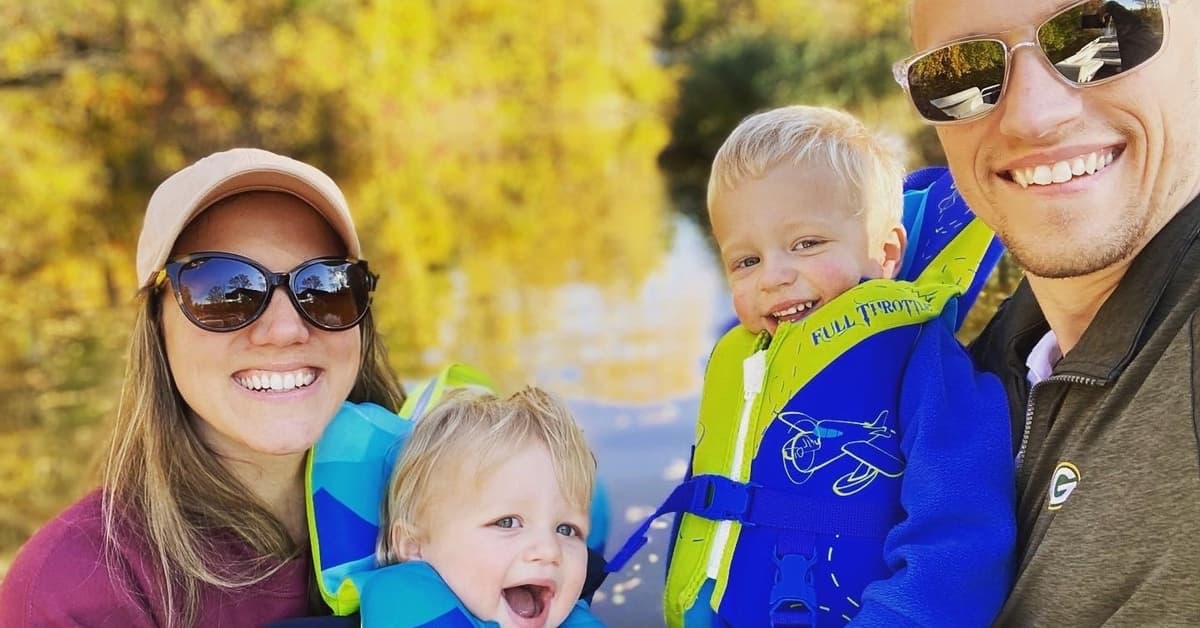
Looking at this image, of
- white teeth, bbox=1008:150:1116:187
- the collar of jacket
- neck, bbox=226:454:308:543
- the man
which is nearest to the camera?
the man

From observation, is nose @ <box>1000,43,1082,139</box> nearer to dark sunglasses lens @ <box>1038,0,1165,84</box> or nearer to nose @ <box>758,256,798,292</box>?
dark sunglasses lens @ <box>1038,0,1165,84</box>

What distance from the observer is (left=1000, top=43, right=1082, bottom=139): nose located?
180 centimetres

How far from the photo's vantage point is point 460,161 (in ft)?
82.0

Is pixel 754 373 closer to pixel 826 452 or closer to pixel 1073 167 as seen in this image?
pixel 826 452

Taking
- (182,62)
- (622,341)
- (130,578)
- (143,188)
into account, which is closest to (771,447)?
(130,578)

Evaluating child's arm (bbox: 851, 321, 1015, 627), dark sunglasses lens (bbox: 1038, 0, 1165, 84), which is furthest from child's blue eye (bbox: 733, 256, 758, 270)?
dark sunglasses lens (bbox: 1038, 0, 1165, 84)

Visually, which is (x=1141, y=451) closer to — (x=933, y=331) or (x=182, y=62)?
(x=933, y=331)

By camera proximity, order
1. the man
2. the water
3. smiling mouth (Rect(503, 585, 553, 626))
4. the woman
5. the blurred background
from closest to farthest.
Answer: the man → the woman → smiling mouth (Rect(503, 585, 553, 626)) → the water → the blurred background

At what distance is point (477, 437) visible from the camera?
7.30 feet

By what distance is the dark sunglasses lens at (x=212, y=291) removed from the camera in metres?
2.14

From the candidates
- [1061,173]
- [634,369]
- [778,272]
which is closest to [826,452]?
[778,272]

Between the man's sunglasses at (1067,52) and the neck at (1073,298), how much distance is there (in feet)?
1.12

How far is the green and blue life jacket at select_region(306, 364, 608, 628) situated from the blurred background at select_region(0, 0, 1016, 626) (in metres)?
1.00

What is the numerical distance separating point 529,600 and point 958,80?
4.50 ft
